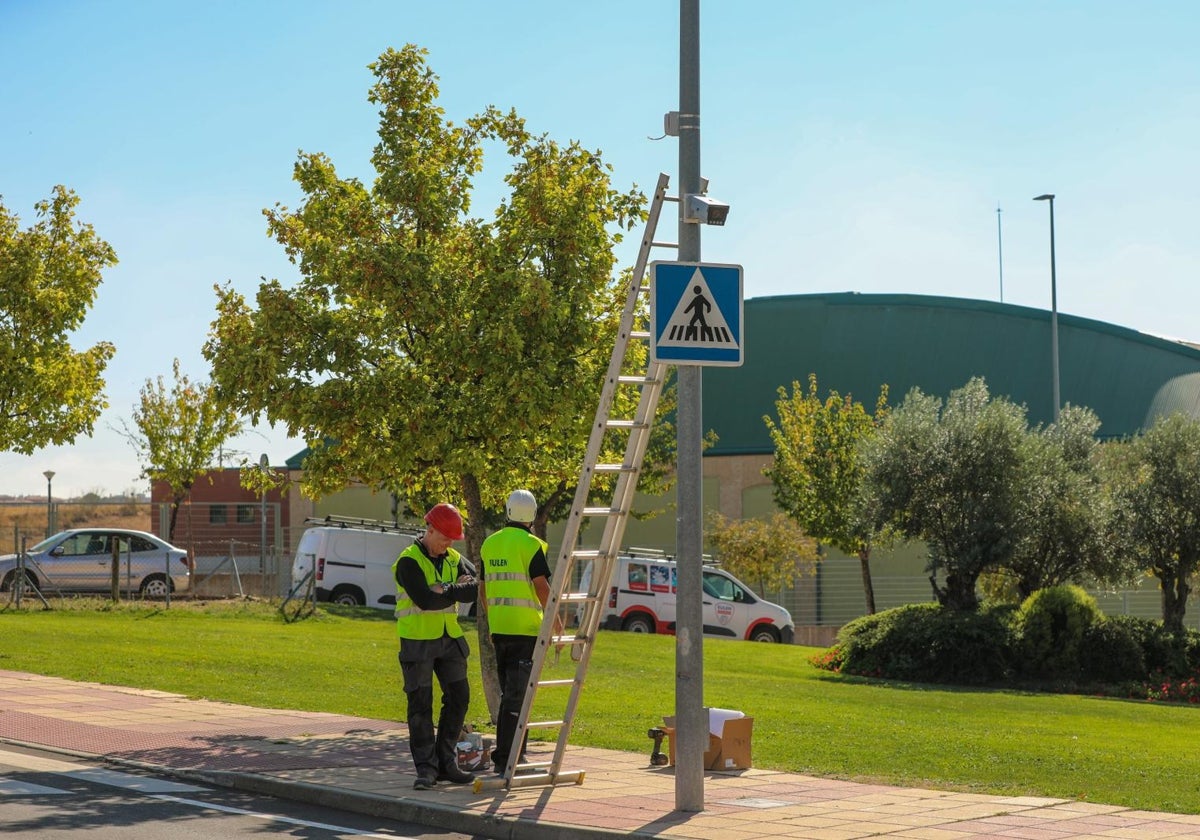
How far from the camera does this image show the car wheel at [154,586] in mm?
32031

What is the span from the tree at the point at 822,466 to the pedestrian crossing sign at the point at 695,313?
95.6 ft

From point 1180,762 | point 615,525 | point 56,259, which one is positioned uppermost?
point 56,259

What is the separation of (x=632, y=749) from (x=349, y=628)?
54.0 ft

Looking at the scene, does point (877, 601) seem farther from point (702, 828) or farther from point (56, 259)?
point (702, 828)

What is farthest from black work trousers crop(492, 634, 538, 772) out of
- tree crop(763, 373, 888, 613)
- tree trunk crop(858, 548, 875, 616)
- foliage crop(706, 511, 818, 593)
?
foliage crop(706, 511, 818, 593)

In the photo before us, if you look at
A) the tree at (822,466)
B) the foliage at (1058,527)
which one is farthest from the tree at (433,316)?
the tree at (822,466)

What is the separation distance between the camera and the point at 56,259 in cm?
2445

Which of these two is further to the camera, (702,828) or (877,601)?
(877,601)

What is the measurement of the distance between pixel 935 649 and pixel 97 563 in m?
17.6

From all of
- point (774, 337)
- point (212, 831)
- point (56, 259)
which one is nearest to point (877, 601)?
point (774, 337)

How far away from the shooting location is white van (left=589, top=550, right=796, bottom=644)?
32.8 m

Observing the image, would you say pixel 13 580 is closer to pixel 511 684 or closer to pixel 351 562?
pixel 351 562

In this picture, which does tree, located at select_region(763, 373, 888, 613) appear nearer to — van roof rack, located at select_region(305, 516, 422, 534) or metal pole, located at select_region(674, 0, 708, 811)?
van roof rack, located at select_region(305, 516, 422, 534)

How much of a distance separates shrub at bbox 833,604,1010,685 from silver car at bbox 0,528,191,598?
14083 millimetres
